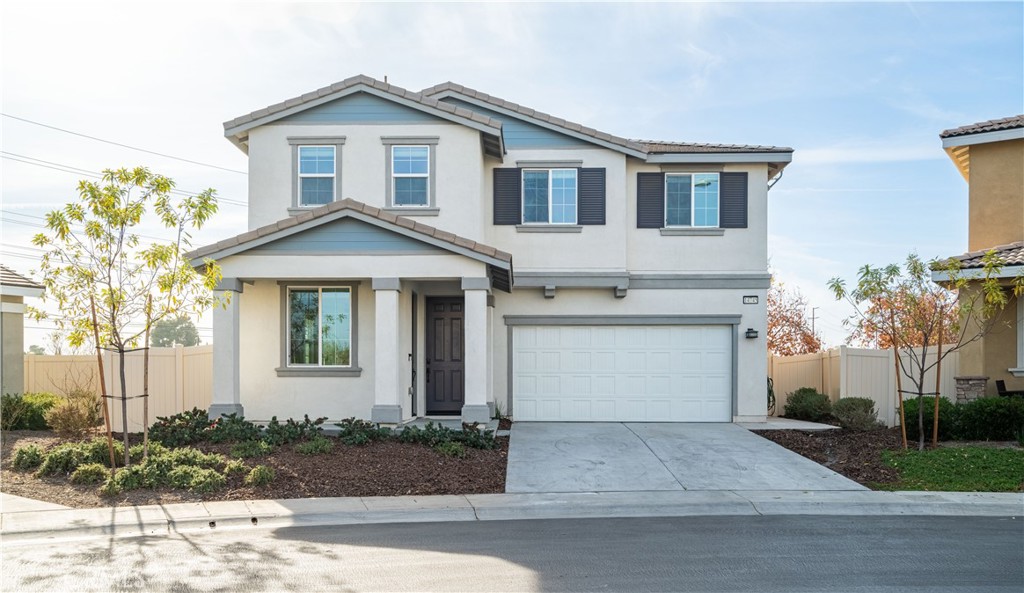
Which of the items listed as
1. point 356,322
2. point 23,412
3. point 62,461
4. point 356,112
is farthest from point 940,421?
point 23,412

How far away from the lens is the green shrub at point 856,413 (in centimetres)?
1594

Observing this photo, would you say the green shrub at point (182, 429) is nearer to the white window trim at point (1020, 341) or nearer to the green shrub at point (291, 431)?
the green shrub at point (291, 431)

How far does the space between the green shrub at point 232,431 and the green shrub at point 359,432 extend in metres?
1.35

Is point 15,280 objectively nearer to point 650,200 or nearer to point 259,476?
point 259,476

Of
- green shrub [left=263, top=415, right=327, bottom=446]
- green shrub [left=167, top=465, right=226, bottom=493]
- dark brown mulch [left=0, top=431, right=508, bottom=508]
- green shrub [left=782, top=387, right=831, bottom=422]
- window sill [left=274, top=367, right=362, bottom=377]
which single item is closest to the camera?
dark brown mulch [left=0, top=431, right=508, bottom=508]

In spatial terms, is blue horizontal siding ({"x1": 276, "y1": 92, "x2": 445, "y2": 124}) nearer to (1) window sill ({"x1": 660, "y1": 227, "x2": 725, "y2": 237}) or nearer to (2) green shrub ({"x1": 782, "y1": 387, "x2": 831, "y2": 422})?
(1) window sill ({"x1": 660, "y1": 227, "x2": 725, "y2": 237})

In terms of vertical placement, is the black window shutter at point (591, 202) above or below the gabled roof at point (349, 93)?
below

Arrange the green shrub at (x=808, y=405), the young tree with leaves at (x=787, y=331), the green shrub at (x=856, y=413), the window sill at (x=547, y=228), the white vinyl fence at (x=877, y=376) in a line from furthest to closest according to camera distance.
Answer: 1. the young tree with leaves at (x=787, y=331)
2. the green shrub at (x=808, y=405)
3. the window sill at (x=547, y=228)
4. the white vinyl fence at (x=877, y=376)
5. the green shrub at (x=856, y=413)

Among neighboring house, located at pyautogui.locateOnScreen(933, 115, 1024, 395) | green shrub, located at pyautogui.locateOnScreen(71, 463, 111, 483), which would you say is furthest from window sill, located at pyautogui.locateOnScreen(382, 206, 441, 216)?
neighboring house, located at pyautogui.locateOnScreen(933, 115, 1024, 395)

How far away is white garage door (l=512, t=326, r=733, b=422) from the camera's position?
59.2 feet

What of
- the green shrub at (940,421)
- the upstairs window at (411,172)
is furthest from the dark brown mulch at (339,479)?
the green shrub at (940,421)

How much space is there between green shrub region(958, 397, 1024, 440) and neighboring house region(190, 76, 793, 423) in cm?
394

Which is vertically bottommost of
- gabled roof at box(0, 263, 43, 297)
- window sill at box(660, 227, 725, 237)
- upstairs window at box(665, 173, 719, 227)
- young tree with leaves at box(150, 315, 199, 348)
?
young tree with leaves at box(150, 315, 199, 348)

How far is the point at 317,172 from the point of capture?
17109 millimetres
